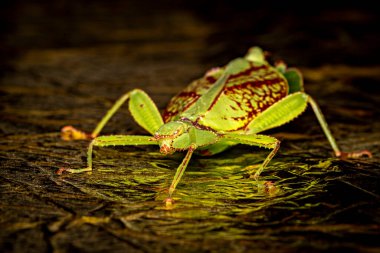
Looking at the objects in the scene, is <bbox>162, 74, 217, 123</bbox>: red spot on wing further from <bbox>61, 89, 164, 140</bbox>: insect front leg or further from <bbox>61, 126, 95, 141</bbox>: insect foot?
<bbox>61, 126, 95, 141</bbox>: insect foot

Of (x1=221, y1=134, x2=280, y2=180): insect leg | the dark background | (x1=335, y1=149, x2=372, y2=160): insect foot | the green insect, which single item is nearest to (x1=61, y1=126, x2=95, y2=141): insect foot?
the green insect

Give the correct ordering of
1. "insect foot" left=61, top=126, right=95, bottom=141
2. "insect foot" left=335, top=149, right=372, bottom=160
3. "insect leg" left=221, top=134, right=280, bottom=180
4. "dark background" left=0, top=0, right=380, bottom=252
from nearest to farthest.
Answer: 1. "dark background" left=0, top=0, right=380, bottom=252
2. "insect leg" left=221, top=134, right=280, bottom=180
3. "insect foot" left=335, top=149, right=372, bottom=160
4. "insect foot" left=61, top=126, right=95, bottom=141

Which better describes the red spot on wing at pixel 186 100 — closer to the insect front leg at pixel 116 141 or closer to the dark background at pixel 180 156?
the dark background at pixel 180 156

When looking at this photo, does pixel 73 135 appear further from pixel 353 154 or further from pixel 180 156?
pixel 353 154

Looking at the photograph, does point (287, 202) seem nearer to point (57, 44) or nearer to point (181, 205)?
point (181, 205)

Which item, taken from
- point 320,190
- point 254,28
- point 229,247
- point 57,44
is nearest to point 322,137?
point 320,190

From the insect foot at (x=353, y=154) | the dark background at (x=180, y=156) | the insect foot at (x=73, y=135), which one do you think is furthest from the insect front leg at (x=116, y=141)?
the insect foot at (x=353, y=154)

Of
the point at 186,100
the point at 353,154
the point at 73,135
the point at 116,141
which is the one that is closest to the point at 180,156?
the point at 186,100
